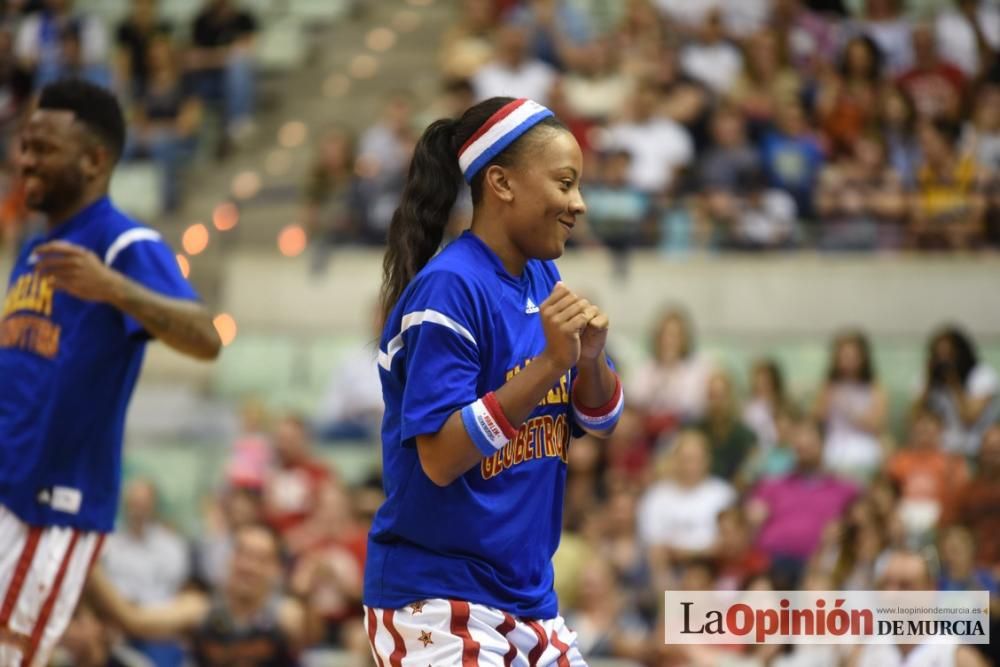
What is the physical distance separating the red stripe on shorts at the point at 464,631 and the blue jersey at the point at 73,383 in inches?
63.0

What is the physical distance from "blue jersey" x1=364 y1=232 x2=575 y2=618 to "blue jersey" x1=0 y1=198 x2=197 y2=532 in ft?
4.29

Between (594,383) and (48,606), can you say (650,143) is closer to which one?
(48,606)

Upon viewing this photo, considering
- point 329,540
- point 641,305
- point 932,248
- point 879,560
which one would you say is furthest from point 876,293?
point 329,540

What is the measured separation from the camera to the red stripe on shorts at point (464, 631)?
3.92 meters

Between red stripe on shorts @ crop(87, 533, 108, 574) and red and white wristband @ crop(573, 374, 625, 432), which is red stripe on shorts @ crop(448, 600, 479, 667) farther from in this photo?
red stripe on shorts @ crop(87, 533, 108, 574)

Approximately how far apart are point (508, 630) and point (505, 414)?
0.60 meters

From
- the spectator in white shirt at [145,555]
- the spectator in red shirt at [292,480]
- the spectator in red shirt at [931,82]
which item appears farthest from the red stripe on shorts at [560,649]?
the spectator in red shirt at [931,82]

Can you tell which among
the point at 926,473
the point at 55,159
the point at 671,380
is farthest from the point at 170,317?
the point at 671,380

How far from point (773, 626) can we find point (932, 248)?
6815 millimetres

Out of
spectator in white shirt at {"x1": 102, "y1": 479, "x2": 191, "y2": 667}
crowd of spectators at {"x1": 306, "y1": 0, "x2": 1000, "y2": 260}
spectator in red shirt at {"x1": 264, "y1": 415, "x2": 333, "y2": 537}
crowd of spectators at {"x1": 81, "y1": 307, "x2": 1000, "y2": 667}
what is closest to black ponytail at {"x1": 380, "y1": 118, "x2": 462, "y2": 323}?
crowd of spectators at {"x1": 81, "y1": 307, "x2": 1000, "y2": 667}

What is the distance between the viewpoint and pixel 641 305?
1148cm

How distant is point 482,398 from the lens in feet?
12.5

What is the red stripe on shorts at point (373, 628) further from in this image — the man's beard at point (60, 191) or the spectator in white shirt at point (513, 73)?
the spectator in white shirt at point (513, 73)

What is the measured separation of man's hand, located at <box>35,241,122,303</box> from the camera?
→ 4.75 m
